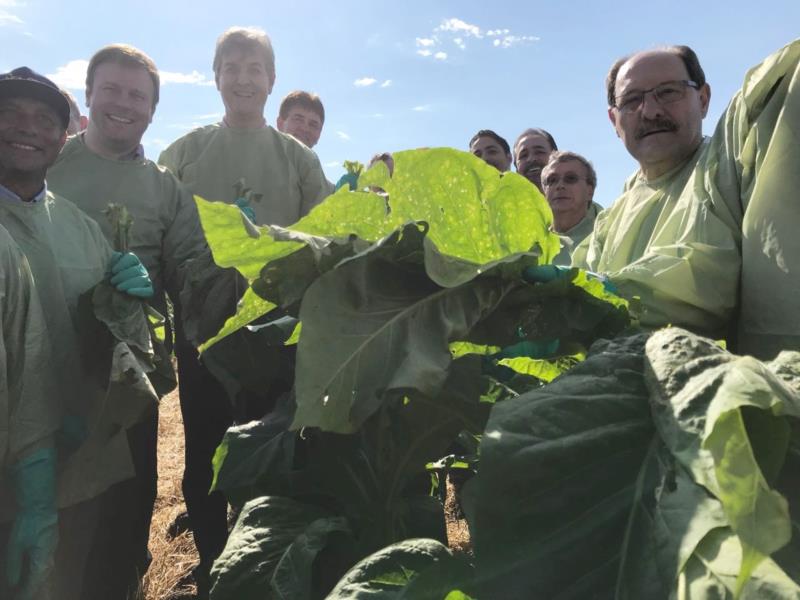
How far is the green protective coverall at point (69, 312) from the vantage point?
2.23m

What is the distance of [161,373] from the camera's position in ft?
8.13

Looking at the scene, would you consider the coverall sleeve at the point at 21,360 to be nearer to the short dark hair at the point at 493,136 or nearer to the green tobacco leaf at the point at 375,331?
the green tobacco leaf at the point at 375,331

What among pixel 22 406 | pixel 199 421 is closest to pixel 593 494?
pixel 22 406

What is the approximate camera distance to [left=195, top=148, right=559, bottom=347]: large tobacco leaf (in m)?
0.66

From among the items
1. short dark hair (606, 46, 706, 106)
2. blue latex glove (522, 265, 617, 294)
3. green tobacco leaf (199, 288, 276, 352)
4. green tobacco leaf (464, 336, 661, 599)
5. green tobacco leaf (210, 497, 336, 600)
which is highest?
short dark hair (606, 46, 706, 106)

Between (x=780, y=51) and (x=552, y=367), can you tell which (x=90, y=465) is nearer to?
(x=552, y=367)

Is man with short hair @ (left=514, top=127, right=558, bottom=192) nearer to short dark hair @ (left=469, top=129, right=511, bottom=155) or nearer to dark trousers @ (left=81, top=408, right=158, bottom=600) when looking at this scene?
short dark hair @ (left=469, top=129, right=511, bottom=155)

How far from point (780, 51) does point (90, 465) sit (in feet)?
7.83

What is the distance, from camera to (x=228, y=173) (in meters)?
3.38

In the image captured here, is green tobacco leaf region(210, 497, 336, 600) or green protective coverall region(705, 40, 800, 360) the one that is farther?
green protective coverall region(705, 40, 800, 360)

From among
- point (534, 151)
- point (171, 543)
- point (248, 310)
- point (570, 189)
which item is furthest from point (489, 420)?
point (534, 151)

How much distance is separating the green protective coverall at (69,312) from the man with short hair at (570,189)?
2.54 meters

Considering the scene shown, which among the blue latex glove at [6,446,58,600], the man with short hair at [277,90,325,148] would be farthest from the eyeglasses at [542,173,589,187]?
the blue latex glove at [6,446,58,600]

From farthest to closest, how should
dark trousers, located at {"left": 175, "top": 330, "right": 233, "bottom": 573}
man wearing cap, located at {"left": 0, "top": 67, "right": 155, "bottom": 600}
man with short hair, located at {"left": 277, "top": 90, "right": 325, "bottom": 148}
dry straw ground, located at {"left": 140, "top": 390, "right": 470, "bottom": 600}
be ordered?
man with short hair, located at {"left": 277, "top": 90, "right": 325, "bottom": 148} < dry straw ground, located at {"left": 140, "top": 390, "right": 470, "bottom": 600} < dark trousers, located at {"left": 175, "top": 330, "right": 233, "bottom": 573} < man wearing cap, located at {"left": 0, "top": 67, "right": 155, "bottom": 600}
